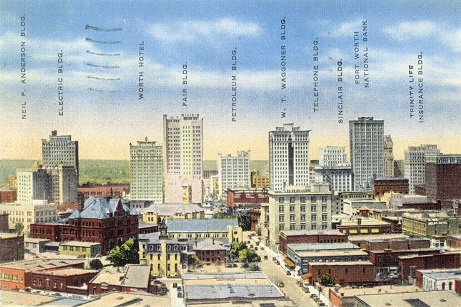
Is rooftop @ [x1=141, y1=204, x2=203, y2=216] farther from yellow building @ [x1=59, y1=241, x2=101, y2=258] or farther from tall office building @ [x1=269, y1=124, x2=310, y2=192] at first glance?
yellow building @ [x1=59, y1=241, x2=101, y2=258]

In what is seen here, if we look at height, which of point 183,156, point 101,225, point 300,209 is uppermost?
point 183,156

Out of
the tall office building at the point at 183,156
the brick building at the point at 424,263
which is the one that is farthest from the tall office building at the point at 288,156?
the brick building at the point at 424,263

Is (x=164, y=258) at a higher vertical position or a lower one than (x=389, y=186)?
lower

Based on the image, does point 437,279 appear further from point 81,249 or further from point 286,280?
point 81,249

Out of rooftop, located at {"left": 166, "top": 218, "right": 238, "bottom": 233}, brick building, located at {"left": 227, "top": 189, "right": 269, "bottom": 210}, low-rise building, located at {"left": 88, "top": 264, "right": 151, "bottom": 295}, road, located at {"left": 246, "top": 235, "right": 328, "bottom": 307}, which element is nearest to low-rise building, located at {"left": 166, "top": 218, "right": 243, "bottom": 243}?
rooftop, located at {"left": 166, "top": 218, "right": 238, "bottom": 233}

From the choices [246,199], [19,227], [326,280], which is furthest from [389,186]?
[19,227]
